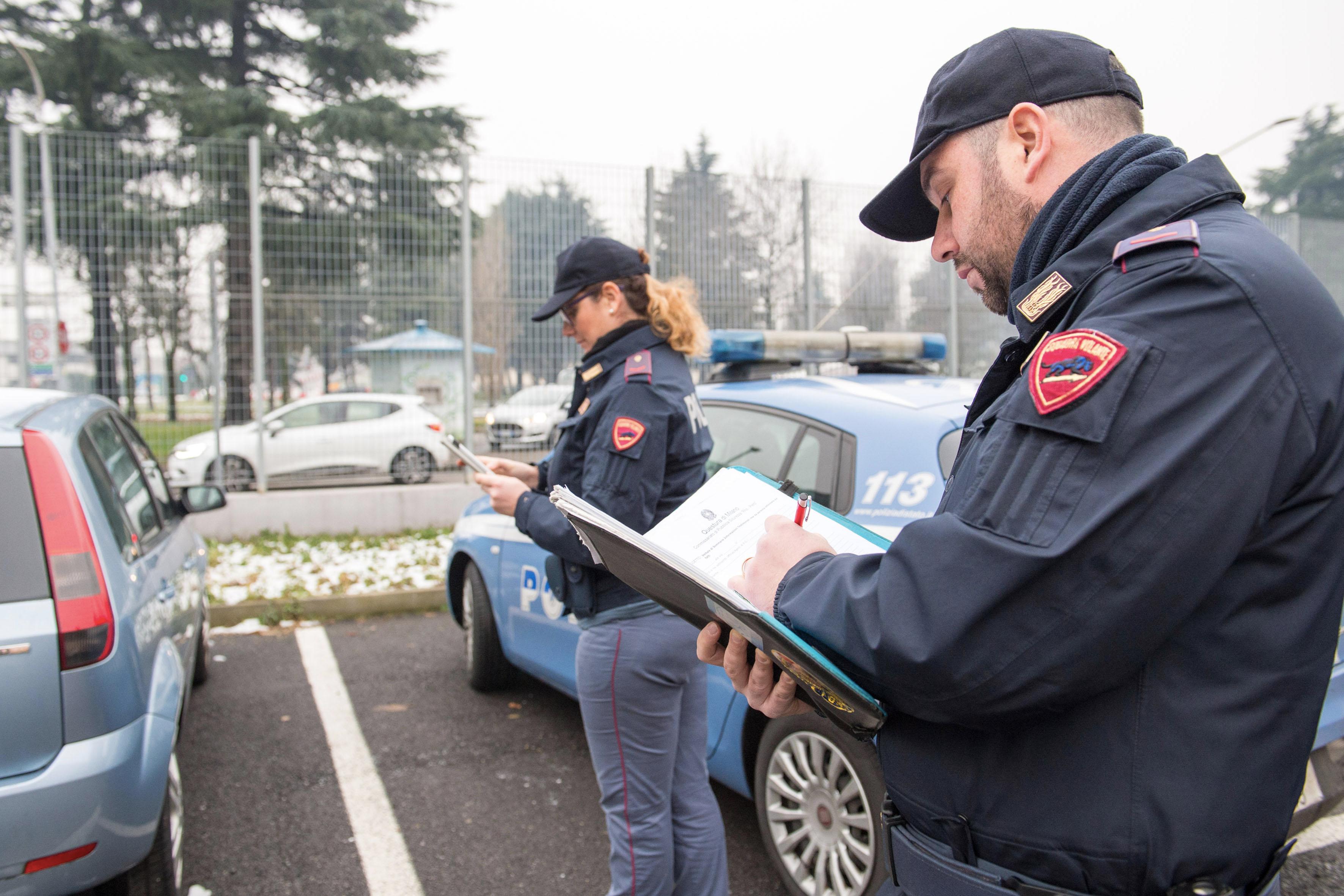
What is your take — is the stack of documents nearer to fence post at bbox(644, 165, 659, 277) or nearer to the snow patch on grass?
the snow patch on grass

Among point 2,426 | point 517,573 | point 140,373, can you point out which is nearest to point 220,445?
point 140,373

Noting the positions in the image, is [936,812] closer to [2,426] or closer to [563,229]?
[2,426]

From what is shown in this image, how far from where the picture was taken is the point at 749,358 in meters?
3.94

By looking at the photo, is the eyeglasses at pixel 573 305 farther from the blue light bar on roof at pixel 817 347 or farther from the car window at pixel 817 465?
the blue light bar on roof at pixel 817 347

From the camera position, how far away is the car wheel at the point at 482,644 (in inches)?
173

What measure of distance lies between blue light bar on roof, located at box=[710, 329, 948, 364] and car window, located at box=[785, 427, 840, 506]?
846mm

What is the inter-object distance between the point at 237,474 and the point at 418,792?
5.88 meters

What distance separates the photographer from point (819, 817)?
8.86 feet

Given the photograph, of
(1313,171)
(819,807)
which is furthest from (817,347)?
(1313,171)

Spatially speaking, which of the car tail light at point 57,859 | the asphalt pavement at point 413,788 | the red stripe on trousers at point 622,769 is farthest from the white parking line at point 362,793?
the red stripe on trousers at point 622,769

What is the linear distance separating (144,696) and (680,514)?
1.84 metres

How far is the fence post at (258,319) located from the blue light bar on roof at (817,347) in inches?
225

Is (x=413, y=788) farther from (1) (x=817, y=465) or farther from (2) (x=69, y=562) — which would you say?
(1) (x=817, y=465)

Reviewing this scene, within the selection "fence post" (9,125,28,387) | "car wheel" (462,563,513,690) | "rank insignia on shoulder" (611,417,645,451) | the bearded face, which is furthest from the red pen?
"fence post" (9,125,28,387)
